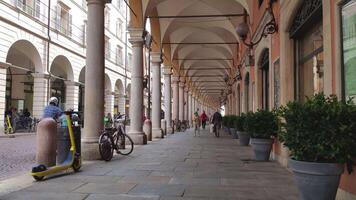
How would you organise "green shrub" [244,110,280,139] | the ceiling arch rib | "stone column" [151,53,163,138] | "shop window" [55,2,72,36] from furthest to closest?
"shop window" [55,2,72,36] < "stone column" [151,53,163,138] < the ceiling arch rib < "green shrub" [244,110,280,139]

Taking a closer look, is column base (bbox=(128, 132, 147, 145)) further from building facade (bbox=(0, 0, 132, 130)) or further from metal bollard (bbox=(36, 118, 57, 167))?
building facade (bbox=(0, 0, 132, 130))

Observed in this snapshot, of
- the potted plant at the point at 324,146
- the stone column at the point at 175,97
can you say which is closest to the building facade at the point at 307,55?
the potted plant at the point at 324,146

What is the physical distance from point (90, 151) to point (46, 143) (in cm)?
225

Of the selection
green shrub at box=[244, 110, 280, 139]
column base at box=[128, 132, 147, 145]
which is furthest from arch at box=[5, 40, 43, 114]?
green shrub at box=[244, 110, 280, 139]

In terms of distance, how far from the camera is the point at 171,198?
5020 mm

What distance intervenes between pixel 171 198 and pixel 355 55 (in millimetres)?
3009

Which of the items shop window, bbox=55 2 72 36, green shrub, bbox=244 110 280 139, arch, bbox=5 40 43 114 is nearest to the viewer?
green shrub, bbox=244 110 280 139

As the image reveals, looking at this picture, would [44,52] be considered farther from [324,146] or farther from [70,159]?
[324,146]

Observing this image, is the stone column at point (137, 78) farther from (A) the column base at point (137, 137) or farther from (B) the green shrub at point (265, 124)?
(B) the green shrub at point (265, 124)

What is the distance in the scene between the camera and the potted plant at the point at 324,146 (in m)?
Result: 4.25

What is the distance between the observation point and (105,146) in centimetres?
902

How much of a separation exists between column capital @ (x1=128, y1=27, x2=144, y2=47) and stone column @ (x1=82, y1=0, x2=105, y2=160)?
→ 16.8 feet

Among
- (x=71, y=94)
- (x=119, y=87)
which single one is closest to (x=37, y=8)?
(x=71, y=94)

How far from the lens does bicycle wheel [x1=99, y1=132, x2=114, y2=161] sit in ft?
29.2
